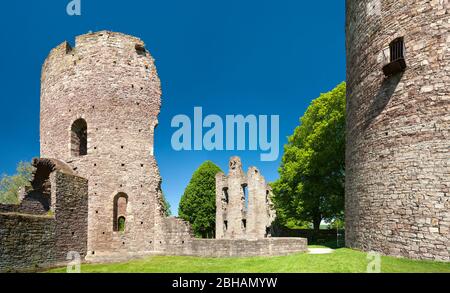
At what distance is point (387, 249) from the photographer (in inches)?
424

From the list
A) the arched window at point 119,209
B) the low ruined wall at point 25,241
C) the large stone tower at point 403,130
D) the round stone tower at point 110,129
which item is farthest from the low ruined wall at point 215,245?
the low ruined wall at point 25,241

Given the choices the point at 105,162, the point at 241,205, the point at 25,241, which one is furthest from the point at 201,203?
the point at 25,241

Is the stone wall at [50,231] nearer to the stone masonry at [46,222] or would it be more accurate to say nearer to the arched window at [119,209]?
the stone masonry at [46,222]

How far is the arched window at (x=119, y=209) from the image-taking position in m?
16.5

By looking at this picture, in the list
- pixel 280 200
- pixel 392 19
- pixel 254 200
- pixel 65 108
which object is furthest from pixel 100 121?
pixel 254 200

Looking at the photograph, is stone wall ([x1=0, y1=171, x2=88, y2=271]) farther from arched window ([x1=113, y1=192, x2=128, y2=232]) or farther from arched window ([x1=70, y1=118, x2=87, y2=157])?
arched window ([x1=70, y1=118, x2=87, y2=157])

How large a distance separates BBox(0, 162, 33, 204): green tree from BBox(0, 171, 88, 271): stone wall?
20131mm

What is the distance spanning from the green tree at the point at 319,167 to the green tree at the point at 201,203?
528 inches

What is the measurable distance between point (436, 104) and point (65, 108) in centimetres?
1522

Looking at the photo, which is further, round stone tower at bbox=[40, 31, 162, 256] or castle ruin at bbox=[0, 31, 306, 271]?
round stone tower at bbox=[40, 31, 162, 256]

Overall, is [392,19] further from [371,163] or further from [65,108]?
[65,108]

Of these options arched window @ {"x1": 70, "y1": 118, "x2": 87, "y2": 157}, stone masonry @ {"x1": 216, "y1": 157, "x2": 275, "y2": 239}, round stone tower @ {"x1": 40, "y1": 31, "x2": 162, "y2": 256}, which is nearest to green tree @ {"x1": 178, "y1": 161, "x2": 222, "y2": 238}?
stone masonry @ {"x1": 216, "y1": 157, "x2": 275, "y2": 239}

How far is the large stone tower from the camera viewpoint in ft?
31.6

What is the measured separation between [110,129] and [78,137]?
80.7 inches
